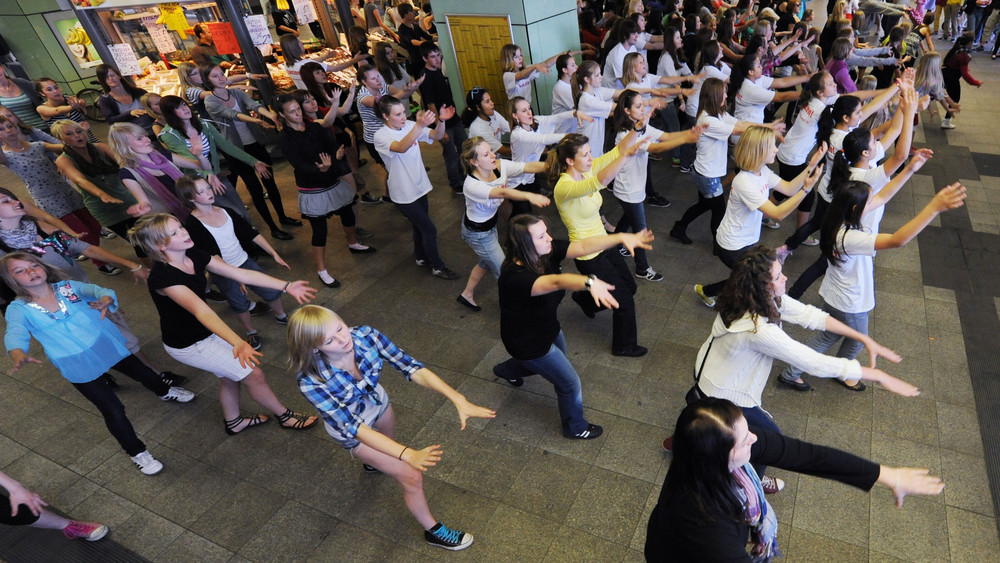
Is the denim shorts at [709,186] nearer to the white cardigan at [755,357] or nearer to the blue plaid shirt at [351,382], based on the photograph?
the white cardigan at [755,357]

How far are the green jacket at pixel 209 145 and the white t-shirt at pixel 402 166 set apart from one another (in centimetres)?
167

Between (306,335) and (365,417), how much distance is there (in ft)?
2.14

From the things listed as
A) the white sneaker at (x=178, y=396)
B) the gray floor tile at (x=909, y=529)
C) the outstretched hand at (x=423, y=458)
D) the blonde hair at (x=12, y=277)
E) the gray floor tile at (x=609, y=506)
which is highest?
the blonde hair at (x=12, y=277)

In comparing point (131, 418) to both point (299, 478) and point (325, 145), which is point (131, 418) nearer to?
point (299, 478)

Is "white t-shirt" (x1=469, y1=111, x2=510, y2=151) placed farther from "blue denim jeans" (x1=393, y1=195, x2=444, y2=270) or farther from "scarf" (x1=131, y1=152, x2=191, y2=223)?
"scarf" (x1=131, y1=152, x2=191, y2=223)

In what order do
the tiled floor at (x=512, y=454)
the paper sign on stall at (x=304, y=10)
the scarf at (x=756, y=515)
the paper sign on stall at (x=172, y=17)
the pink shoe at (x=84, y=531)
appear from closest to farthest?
the scarf at (x=756, y=515), the tiled floor at (x=512, y=454), the pink shoe at (x=84, y=531), the paper sign on stall at (x=172, y=17), the paper sign on stall at (x=304, y=10)

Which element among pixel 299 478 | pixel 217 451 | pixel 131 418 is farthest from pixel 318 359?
pixel 131 418

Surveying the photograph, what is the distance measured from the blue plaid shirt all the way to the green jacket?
3.63 meters

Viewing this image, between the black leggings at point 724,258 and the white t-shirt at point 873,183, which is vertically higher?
the white t-shirt at point 873,183

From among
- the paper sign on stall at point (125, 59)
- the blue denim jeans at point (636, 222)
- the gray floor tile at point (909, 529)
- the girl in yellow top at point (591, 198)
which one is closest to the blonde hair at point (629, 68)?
the blue denim jeans at point (636, 222)

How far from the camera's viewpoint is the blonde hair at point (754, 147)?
372cm

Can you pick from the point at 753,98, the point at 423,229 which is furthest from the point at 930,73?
the point at 423,229

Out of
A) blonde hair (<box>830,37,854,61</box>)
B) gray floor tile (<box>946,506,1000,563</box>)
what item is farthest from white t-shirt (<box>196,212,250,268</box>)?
blonde hair (<box>830,37,854,61</box>)

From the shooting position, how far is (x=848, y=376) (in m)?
2.23
